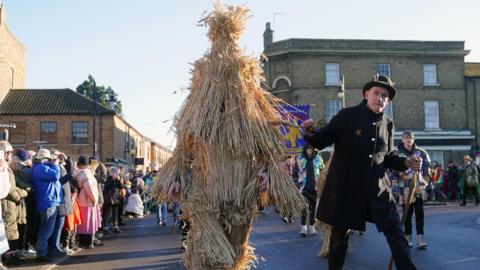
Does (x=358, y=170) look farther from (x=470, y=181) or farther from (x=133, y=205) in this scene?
(x=470, y=181)

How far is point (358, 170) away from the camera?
A: 15.9ft

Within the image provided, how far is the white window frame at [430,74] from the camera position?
38.9m

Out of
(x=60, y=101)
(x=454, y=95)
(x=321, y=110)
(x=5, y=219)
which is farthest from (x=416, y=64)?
(x=5, y=219)

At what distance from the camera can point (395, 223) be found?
15.2 feet

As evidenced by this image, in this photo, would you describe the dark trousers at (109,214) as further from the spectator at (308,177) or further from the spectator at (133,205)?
the spectator at (308,177)

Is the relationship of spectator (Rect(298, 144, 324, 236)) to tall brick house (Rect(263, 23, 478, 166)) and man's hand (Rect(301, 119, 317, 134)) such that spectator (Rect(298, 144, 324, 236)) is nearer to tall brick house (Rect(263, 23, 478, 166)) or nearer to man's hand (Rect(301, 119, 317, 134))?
man's hand (Rect(301, 119, 317, 134))

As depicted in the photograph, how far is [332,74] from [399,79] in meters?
5.21

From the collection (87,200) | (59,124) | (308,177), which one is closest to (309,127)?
(308,177)

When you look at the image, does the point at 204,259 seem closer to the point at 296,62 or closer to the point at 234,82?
the point at 234,82

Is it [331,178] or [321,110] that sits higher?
[321,110]

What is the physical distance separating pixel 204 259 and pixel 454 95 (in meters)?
38.0

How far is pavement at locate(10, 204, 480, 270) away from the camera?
751cm

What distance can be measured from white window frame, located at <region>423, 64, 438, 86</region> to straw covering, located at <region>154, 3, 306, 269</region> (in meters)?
36.5

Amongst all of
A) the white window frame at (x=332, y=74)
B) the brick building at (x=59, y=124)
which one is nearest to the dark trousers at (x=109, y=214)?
the white window frame at (x=332, y=74)
